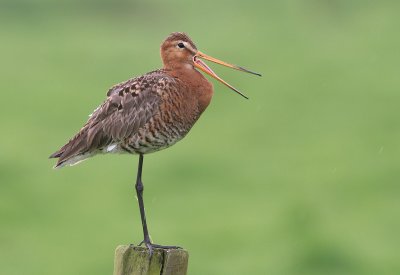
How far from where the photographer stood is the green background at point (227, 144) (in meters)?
16.7

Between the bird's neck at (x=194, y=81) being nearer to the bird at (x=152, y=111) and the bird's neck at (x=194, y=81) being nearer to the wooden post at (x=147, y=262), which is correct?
the bird at (x=152, y=111)

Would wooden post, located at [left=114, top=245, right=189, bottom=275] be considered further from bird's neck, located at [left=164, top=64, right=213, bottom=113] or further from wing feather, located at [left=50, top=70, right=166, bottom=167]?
bird's neck, located at [left=164, top=64, right=213, bottom=113]

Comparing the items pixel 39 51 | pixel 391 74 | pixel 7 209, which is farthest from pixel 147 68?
pixel 7 209

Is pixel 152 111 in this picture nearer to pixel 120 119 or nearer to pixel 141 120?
pixel 141 120

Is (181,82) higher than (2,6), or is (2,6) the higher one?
(2,6)

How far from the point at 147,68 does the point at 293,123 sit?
362 centimetres

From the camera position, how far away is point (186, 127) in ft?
26.3

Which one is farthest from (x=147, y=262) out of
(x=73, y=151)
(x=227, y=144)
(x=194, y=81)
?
(x=227, y=144)

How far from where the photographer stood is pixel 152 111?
7.98 metres

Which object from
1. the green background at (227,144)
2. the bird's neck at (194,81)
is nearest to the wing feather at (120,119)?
the bird's neck at (194,81)

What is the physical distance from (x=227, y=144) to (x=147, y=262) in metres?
14.9

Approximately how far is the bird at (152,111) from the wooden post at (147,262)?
143 centimetres

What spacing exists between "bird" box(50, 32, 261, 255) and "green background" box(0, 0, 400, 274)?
25.4ft

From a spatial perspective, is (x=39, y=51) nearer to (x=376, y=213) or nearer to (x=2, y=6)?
(x=2, y=6)
